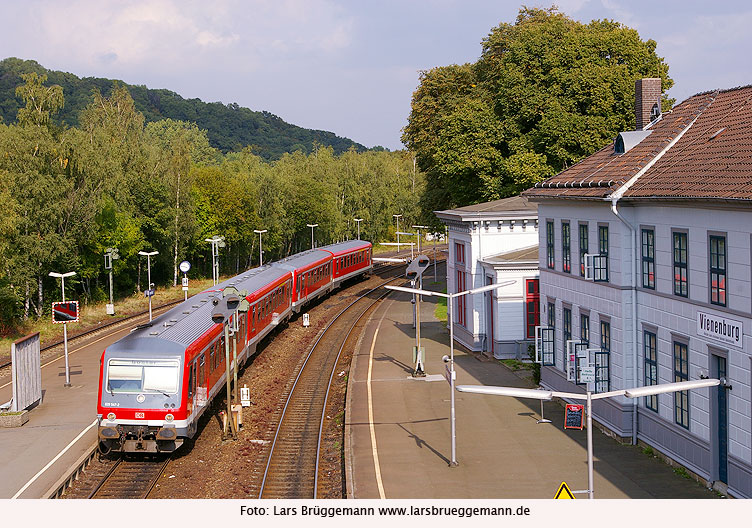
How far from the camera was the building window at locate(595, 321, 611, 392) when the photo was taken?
20750 millimetres

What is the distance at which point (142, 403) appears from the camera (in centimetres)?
1888

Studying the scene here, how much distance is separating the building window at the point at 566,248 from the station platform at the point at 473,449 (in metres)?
4.18

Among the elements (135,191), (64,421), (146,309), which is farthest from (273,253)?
(64,421)

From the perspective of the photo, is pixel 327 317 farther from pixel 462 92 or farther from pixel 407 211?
pixel 407 211

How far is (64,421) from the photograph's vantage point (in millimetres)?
23203

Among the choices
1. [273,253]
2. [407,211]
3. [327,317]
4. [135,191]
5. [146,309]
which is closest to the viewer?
[327,317]

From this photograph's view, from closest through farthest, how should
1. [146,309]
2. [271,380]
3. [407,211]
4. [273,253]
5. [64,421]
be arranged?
[64,421], [271,380], [146,309], [273,253], [407,211]

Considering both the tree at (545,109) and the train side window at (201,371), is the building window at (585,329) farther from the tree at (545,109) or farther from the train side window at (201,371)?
the tree at (545,109)

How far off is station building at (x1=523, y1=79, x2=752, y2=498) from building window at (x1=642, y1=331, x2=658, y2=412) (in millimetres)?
34

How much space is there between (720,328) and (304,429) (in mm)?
11863

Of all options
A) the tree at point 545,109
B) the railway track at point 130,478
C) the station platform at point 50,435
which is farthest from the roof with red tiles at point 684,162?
the station platform at point 50,435

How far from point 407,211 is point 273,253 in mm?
29947

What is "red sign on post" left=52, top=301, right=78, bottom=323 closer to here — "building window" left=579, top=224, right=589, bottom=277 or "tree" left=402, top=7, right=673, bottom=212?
"building window" left=579, top=224, right=589, bottom=277

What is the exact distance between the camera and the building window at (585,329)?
22328 millimetres
